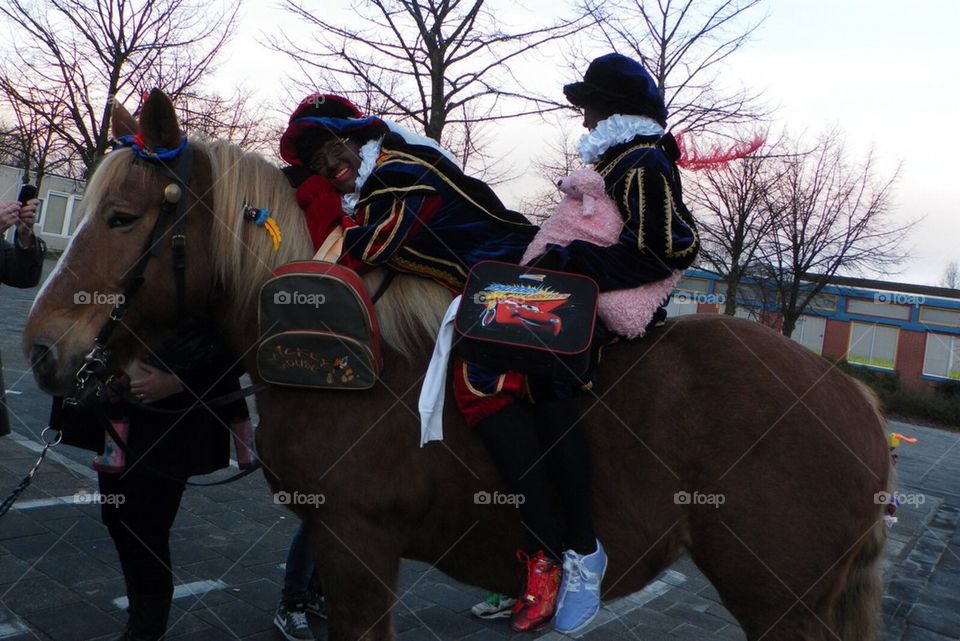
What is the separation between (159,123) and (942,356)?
25.1 meters

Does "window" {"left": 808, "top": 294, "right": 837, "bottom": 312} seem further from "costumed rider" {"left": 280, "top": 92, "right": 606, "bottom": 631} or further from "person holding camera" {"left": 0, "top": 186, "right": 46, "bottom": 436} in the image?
"person holding camera" {"left": 0, "top": 186, "right": 46, "bottom": 436}

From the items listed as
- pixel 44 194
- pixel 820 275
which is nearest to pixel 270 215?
pixel 820 275

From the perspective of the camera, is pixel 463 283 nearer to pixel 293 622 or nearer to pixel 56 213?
pixel 293 622

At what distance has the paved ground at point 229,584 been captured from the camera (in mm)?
3615

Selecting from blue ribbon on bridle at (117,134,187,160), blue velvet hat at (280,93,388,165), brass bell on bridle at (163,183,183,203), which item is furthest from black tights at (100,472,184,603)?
blue velvet hat at (280,93,388,165)

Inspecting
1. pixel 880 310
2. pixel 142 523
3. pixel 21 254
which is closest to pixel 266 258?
pixel 142 523

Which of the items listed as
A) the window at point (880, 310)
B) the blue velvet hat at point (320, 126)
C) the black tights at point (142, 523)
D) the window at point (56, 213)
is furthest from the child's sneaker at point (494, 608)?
the window at point (56, 213)

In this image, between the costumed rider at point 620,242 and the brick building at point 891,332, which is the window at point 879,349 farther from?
the costumed rider at point 620,242

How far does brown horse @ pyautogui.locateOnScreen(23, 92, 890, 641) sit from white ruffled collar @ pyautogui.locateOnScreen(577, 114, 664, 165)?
67 centimetres

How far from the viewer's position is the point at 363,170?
2.45 metres

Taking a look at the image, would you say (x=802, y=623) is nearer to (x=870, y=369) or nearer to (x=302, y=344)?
(x=302, y=344)

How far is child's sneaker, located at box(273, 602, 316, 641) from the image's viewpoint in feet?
11.5

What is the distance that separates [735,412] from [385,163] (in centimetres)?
141

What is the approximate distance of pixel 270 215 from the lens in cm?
247
